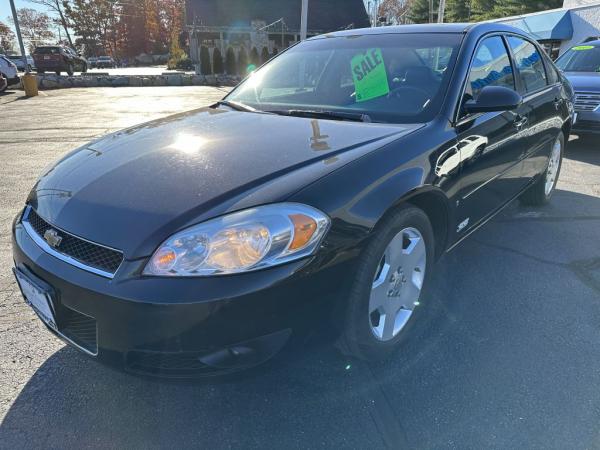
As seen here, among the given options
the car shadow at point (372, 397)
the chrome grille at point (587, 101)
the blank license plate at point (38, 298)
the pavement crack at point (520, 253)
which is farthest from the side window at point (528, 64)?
the chrome grille at point (587, 101)

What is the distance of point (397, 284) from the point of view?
2.23m

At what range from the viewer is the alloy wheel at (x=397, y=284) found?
2094 millimetres

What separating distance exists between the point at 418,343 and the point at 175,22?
71.9 meters

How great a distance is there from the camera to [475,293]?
9.63ft

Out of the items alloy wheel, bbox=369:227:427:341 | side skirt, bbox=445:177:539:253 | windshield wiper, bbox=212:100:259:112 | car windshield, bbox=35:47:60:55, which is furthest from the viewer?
car windshield, bbox=35:47:60:55

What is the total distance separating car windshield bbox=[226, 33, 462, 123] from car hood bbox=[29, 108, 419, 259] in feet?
0.85

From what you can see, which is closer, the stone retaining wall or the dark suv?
the stone retaining wall

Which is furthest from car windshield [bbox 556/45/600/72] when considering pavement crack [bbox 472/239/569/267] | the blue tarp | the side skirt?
the blue tarp

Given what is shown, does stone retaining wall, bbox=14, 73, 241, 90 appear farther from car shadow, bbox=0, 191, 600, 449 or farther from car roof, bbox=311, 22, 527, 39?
car shadow, bbox=0, 191, 600, 449

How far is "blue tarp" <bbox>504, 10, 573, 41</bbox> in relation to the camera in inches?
766

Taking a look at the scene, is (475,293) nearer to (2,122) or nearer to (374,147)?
(374,147)

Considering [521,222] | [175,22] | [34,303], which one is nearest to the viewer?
[34,303]

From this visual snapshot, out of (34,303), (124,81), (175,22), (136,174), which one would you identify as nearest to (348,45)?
(136,174)

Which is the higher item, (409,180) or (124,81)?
(409,180)
